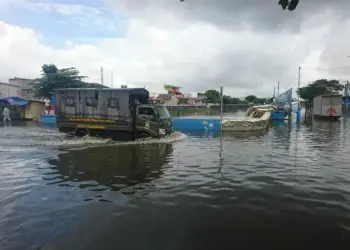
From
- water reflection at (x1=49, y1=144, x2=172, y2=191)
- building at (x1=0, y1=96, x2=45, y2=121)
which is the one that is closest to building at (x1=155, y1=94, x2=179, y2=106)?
building at (x1=0, y1=96, x2=45, y2=121)

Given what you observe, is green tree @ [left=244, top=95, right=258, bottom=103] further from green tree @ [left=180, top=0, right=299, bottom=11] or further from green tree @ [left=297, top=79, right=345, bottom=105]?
green tree @ [left=180, top=0, right=299, bottom=11]

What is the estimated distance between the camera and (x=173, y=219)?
17.6ft

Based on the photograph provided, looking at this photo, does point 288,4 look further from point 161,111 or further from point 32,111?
point 32,111

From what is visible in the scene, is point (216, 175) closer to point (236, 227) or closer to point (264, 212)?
point (264, 212)

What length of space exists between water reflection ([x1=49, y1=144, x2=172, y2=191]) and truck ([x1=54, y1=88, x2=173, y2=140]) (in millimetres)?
2259

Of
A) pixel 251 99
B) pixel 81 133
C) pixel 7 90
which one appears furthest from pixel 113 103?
pixel 251 99

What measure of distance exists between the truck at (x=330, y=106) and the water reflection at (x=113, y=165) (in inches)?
1198

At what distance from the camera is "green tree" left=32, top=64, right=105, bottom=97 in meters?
43.4

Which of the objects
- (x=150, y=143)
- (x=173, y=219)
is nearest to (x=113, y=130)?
(x=150, y=143)

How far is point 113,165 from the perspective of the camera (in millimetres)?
10125

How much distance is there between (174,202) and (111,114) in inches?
436

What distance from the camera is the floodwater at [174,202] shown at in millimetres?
4633

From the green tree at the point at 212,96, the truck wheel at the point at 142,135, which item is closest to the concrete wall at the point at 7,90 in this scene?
the green tree at the point at 212,96

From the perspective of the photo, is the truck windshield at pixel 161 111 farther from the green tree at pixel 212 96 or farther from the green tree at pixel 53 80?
the green tree at pixel 212 96
